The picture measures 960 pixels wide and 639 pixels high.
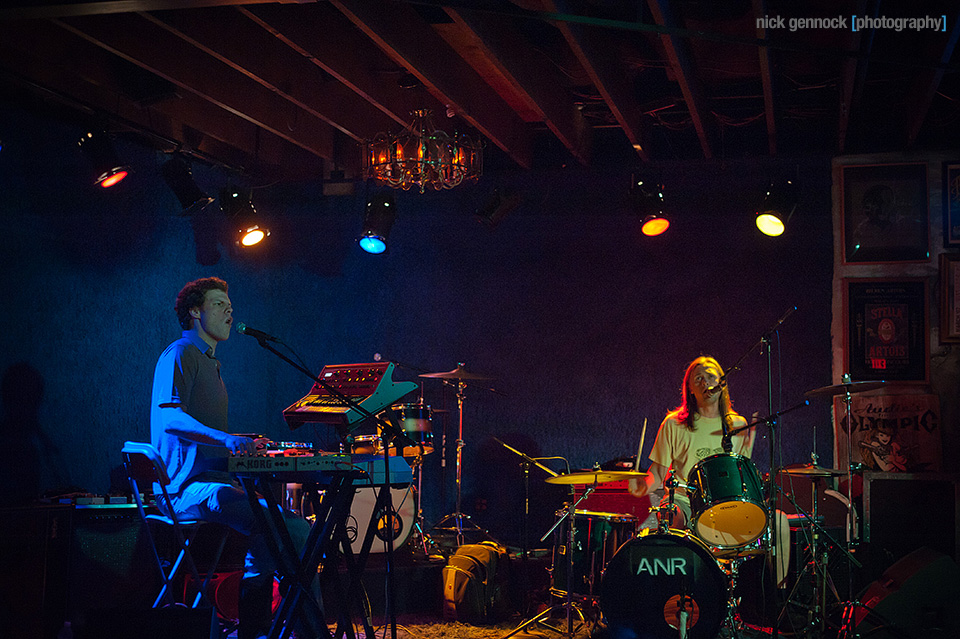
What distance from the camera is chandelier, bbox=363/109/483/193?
5.27 metres

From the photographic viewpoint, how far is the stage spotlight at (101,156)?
5.38 metres

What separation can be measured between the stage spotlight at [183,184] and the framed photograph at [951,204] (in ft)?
18.5

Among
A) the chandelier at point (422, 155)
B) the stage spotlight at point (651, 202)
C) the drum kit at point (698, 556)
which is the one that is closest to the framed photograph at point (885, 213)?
the stage spotlight at point (651, 202)

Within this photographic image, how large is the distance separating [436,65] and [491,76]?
76cm

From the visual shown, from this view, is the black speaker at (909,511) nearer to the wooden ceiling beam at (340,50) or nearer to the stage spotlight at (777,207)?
the stage spotlight at (777,207)

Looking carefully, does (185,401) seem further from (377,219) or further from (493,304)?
(493,304)

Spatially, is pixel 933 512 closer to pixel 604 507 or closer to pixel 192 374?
pixel 604 507

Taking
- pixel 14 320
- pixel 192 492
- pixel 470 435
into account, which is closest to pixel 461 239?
pixel 470 435

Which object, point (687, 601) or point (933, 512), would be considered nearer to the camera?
point (687, 601)

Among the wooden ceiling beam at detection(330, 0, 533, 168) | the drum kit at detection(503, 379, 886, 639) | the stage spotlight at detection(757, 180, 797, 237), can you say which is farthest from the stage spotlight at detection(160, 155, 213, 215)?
the stage spotlight at detection(757, 180, 797, 237)

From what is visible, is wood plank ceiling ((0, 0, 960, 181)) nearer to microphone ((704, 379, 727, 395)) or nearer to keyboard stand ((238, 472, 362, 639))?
→ microphone ((704, 379, 727, 395))

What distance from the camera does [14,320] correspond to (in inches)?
212

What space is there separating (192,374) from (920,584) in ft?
13.4

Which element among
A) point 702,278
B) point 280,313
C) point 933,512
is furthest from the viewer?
point 280,313
